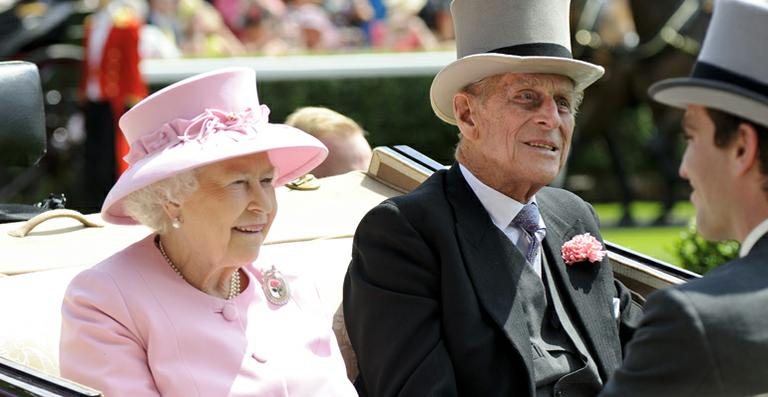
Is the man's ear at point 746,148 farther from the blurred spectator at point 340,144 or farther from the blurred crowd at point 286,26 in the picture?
the blurred crowd at point 286,26

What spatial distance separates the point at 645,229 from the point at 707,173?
945 centimetres

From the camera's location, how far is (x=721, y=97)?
8.37 feet

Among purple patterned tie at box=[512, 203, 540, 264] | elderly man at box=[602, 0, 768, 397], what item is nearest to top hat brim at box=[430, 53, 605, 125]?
purple patterned tie at box=[512, 203, 540, 264]

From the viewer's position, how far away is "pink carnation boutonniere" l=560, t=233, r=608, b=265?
3762 millimetres

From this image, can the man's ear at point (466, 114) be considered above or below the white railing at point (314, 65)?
above

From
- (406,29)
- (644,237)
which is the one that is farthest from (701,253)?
(406,29)

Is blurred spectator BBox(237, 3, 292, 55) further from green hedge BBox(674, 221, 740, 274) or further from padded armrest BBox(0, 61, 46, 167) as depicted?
padded armrest BBox(0, 61, 46, 167)

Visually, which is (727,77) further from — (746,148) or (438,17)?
(438,17)

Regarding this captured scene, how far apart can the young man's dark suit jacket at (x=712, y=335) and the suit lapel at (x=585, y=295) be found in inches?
40.7

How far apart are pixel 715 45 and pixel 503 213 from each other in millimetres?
1113

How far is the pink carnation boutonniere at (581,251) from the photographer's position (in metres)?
3.76

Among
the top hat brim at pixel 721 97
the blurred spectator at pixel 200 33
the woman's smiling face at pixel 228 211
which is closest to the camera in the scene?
the top hat brim at pixel 721 97

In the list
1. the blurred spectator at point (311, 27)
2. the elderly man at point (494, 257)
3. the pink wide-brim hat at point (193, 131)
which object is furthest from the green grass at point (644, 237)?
the pink wide-brim hat at point (193, 131)

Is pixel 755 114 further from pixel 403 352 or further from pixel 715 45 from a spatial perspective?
pixel 403 352
